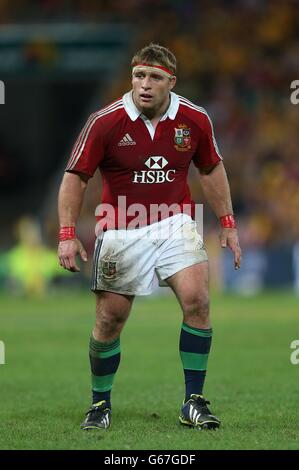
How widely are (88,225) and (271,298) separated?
5.84 metres

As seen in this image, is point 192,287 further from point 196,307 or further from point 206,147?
point 206,147

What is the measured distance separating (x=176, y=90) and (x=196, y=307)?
59.6 ft

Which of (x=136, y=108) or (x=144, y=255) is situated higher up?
(x=136, y=108)

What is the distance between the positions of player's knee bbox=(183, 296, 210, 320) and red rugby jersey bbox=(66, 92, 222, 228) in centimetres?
60

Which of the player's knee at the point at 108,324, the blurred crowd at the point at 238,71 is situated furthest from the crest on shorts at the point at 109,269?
the blurred crowd at the point at 238,71

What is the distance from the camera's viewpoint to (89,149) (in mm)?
6484

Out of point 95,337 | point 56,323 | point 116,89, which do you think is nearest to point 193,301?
point 95,337

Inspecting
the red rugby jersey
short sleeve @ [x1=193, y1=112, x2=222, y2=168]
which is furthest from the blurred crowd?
the red rugby jersey

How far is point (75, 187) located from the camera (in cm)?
655

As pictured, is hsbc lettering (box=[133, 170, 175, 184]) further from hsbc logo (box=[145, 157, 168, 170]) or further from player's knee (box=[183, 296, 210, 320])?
player's knee (box=[183, 296, 210, 320])

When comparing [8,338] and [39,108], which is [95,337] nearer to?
[8,338]

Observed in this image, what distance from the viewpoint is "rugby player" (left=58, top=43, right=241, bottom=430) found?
6520mm

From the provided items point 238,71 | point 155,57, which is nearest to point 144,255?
point 155,57

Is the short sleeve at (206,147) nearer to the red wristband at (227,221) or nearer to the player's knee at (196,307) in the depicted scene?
the red wristband at (227,221)
